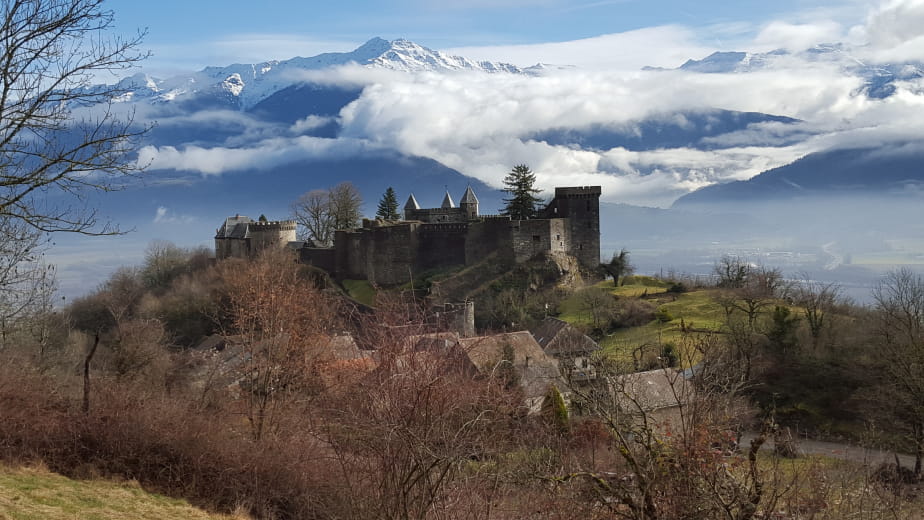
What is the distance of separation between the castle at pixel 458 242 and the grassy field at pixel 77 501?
33.9 meters

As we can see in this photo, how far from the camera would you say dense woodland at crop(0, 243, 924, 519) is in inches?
370

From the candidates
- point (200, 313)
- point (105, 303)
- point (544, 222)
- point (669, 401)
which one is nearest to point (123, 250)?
point (105, 303)

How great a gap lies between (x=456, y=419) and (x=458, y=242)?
38034mm

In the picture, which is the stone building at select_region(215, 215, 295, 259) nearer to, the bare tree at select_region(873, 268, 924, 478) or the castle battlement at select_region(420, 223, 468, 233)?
the castle battlement at select_region(420, 223, 468, 233)

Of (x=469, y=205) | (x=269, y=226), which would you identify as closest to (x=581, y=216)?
(x=469, y=205)

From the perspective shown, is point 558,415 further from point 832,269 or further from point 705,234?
point 705,234

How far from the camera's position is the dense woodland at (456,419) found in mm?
9406

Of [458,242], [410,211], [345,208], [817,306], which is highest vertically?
[345,208]

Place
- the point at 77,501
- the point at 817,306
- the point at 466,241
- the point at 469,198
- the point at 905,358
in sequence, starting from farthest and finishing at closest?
1. the point at 469,198
2. the point at 466,241
3. the point at 817,306
4. the point at 905,358
5. the point at 77,501

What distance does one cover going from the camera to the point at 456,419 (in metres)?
12.4

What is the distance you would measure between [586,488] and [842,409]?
2461 cm

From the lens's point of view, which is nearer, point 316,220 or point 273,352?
point 273,352

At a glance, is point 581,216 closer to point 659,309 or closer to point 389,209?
point 659,309

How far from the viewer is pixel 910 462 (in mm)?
27453
